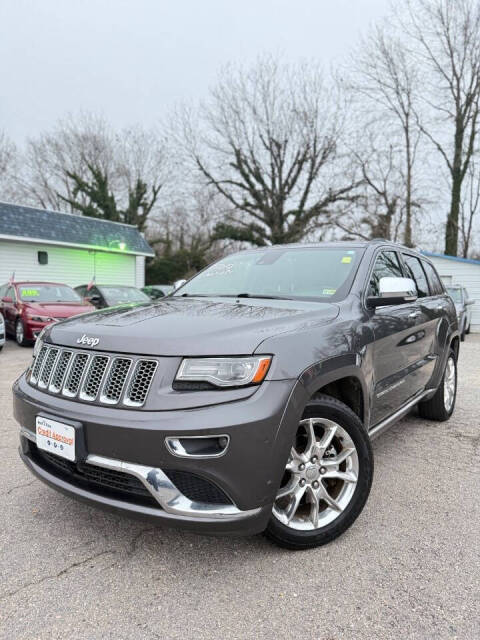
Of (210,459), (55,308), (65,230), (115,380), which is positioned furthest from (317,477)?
(65,230)

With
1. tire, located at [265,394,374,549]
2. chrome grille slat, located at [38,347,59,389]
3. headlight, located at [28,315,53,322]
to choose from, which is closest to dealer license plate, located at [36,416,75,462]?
chrome grille slat, located at [38,347,59,389]

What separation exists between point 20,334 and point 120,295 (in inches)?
138

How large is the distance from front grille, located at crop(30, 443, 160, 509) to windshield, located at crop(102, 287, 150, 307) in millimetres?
11089

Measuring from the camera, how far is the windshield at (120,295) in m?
13.3

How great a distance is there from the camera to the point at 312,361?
2250mm

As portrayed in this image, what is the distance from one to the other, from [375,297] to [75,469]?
2.04m

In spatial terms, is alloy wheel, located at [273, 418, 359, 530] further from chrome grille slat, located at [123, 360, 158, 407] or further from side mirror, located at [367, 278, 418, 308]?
side mirror, located at [367, 278, 418, 308]

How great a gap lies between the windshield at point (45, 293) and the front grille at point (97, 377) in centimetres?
943

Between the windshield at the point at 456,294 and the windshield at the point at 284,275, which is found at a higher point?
the windshield at the point at 284,275

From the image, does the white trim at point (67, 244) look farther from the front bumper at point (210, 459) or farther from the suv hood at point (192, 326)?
the front bumper at point (210, 459)

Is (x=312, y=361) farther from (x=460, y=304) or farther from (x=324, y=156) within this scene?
(x=324, y=156)

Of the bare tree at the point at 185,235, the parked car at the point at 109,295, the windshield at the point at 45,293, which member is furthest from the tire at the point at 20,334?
the bare tree at the point at 185,235

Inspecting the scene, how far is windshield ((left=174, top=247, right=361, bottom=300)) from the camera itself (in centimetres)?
310

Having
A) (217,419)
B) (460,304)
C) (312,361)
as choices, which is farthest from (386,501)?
(460,304)
